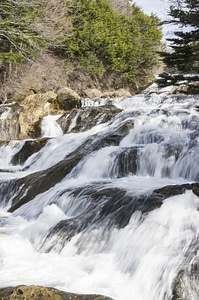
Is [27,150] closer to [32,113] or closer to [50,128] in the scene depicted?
[50,128]

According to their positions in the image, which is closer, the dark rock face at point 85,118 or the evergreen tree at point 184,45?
the evergreen tree at point 184,45

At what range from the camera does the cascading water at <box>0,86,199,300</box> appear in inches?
147

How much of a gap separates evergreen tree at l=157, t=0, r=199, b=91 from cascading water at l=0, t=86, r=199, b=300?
175 centimetres

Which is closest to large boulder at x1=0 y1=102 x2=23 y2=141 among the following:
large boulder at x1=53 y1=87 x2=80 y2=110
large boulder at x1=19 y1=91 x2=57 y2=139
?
large boulder at x1=19 y1=91 x2=57 y2=139

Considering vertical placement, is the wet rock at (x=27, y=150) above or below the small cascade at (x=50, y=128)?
below

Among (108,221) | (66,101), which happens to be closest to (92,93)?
(66,101)

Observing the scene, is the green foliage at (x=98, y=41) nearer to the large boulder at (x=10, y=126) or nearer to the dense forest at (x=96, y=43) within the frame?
the dense forest at (x=96, y=43)

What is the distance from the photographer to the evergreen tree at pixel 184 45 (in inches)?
161

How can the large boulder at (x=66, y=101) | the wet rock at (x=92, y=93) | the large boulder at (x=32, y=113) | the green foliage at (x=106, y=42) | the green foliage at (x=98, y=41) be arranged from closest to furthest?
the large boulder at (x=32, y=113) → the large boulder at (x=66, y=101) → the wet rock at (x=92, y=93) → the green foliage at (x=98, y=41) → the green foliage at (x=106, y=42)

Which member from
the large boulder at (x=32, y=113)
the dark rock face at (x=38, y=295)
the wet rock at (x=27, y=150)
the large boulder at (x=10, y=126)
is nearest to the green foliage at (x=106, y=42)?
the large boulder at (x=32, y=113)

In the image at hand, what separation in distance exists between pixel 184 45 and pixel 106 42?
21716 millimetres

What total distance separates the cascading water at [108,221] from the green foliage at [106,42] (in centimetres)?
1711

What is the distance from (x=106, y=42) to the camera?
25188mm

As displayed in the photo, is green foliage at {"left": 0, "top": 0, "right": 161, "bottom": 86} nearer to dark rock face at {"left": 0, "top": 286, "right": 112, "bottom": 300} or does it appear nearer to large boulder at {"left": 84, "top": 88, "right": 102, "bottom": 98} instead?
large boulder at {"left": 84, "top": 88, "right": 102, "bottom": 98}
